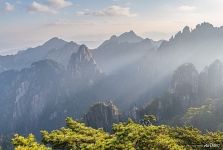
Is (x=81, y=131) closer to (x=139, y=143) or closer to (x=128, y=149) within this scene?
(x=139, y=143)

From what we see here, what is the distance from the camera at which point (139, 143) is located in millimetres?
56031

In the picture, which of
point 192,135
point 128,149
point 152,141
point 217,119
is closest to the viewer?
point 128,149

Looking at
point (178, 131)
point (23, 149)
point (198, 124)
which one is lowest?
point (198, 124)

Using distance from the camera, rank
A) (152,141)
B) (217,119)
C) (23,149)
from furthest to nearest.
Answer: (217,119), (152,141), (23,149)

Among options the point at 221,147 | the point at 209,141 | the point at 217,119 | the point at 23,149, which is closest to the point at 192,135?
the point at 209,141

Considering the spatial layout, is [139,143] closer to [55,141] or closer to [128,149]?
[128,149]

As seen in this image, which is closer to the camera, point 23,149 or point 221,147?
point 23,149

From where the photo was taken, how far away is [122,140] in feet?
178

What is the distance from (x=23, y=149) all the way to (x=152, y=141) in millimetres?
18684

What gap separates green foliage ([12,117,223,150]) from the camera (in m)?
52.4

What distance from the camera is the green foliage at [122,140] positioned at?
2062 inches

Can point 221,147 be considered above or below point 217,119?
above

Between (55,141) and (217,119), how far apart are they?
130 meters

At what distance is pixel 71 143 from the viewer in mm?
61250
